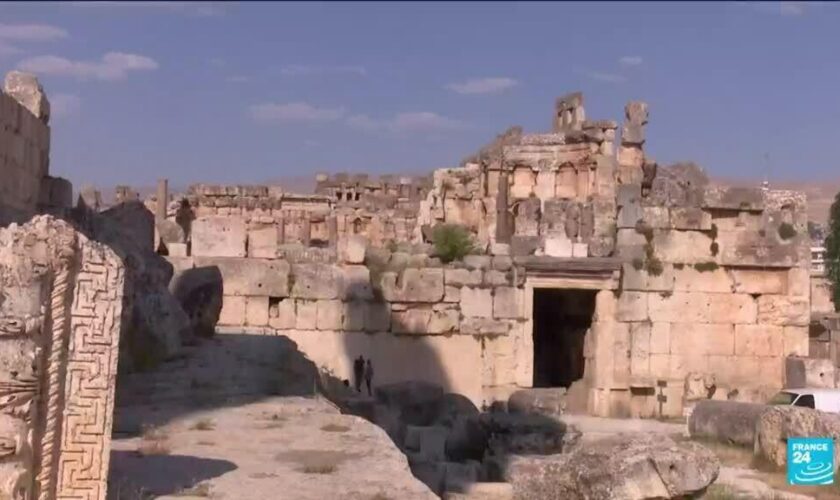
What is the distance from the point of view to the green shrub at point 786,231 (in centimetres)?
1839

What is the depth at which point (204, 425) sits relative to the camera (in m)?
9.09

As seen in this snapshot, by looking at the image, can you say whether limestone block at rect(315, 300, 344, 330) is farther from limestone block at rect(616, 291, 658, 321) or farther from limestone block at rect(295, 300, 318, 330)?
limestone block at rect(616, 291, 658, 321)

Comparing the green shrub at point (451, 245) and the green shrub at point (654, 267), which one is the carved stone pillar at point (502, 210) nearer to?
the green shrub at point (451, 245)

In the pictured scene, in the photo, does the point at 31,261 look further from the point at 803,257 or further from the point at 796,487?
the point at 803,257

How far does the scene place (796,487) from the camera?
36.9ft

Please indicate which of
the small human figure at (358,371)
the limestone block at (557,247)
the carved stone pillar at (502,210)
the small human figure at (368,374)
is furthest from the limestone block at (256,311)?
the carved stone pillar at (502,210)

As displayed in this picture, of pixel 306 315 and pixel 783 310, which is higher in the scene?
pixel 783 310

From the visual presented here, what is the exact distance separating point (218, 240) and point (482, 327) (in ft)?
15.6

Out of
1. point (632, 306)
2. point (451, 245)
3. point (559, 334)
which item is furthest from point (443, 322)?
point (559, 334)

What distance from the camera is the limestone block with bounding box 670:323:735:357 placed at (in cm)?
1817

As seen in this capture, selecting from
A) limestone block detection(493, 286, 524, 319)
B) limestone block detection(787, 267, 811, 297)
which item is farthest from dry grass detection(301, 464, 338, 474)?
limestone block detection(787, 267, 811, 297)

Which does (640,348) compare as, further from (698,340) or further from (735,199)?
(735,199)

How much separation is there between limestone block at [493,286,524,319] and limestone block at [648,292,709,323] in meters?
2.30

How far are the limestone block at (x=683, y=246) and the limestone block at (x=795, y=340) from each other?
184 centimetres
